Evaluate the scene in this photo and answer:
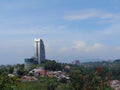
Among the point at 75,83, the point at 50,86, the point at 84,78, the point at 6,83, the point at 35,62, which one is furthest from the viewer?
the point at 35,62

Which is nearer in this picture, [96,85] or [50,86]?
[96,85]

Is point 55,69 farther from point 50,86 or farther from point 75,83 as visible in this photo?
point 75,83

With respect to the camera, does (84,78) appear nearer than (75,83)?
Yes

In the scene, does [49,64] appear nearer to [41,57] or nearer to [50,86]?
[41,57]

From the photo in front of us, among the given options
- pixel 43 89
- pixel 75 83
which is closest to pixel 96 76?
pixel 75 83

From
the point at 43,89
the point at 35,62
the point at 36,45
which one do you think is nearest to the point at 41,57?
the point at 35,62

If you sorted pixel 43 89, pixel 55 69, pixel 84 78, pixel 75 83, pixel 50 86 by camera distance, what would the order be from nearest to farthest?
pixel 84 78
pixel 75 83
pixel 50 86
pixel 43 89
pixel 55 69

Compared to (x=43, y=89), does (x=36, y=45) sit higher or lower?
higher

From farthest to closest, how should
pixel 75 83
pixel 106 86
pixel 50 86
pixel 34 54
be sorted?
pixel 34 54 → pixel 50 86 → pixel 75 83 → pixel 106 86

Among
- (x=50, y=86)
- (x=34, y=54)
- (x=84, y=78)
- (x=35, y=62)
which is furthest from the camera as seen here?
(x=34, y=54)
